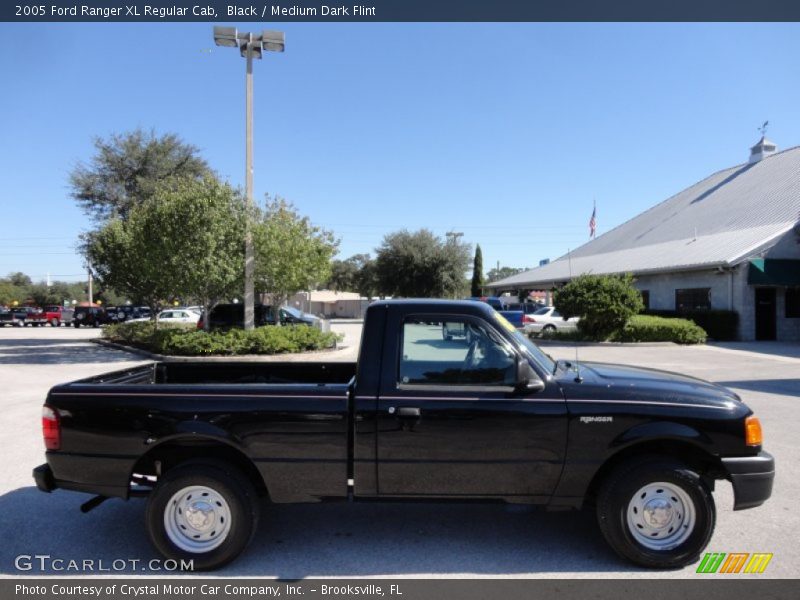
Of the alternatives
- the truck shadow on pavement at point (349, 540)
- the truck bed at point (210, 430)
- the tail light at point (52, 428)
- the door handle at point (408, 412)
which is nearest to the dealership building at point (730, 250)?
the truck shadow on pavement at point (349, 540)

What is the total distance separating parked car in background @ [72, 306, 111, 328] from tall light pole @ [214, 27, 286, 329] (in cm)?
3124

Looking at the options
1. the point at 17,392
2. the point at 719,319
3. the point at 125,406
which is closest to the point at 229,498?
the point at 125,406

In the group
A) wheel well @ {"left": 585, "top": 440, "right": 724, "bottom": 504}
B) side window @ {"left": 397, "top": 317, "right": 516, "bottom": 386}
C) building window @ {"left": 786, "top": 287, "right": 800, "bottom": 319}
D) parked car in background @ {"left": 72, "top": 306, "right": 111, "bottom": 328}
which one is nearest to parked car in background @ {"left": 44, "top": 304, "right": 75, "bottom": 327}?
parked car in background @ {"left": 72, "top": 306, "right": 111, "bottom": 328}

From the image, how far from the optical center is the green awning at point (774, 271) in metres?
22.8

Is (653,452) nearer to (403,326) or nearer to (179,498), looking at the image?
(403,326)

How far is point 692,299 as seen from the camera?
85.6 feet

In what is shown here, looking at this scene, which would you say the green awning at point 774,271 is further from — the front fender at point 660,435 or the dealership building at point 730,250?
the front fender at point 660,435

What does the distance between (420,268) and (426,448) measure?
48.9 meters

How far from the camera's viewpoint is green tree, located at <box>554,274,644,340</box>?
74.6 ft

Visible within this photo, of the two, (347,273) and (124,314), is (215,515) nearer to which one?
(124,314)

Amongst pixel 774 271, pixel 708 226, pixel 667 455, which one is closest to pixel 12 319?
pixel 708 226

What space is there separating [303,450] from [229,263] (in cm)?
1461

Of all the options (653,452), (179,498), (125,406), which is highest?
(125,406)
